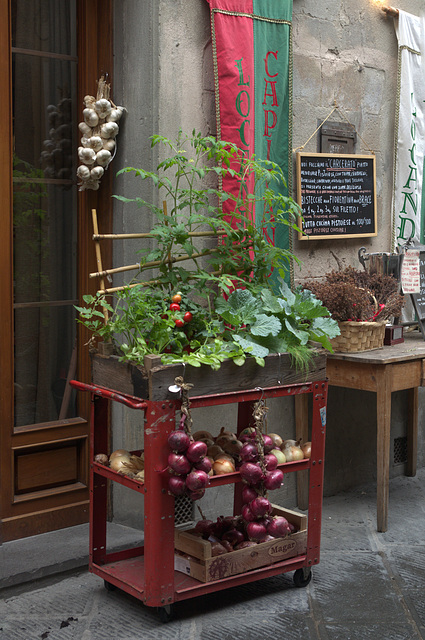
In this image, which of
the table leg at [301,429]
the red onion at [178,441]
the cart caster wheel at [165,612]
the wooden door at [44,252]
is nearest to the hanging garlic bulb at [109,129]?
the wooden door at [44,252]

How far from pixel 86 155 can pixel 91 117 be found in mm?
181

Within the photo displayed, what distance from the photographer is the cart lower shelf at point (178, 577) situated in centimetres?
293

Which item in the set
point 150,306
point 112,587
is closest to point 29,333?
point 150,306

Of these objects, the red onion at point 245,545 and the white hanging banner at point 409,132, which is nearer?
the red onion at point 245,545

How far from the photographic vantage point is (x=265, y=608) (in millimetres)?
3084

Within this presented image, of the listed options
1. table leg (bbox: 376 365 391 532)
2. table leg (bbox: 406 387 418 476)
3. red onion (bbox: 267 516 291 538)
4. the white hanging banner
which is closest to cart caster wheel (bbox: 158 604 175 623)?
red onion (bbox: 267 516 291 538)

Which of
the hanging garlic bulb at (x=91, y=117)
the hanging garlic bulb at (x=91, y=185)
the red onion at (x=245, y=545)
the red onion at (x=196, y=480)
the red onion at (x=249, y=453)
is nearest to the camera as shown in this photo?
the red onion at (x=196, y=480)

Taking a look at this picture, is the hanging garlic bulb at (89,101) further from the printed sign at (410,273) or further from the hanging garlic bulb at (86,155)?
the printed sign at (410,273)

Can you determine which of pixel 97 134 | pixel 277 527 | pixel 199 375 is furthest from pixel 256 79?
pixel 277 527

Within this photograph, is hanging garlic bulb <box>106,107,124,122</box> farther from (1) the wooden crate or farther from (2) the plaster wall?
(1) the wooden crate

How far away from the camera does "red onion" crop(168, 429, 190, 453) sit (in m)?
2.73

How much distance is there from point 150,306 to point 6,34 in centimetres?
154

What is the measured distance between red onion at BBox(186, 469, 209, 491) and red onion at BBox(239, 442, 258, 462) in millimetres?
240

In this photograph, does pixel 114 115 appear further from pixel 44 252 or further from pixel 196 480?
pixel 196 480
